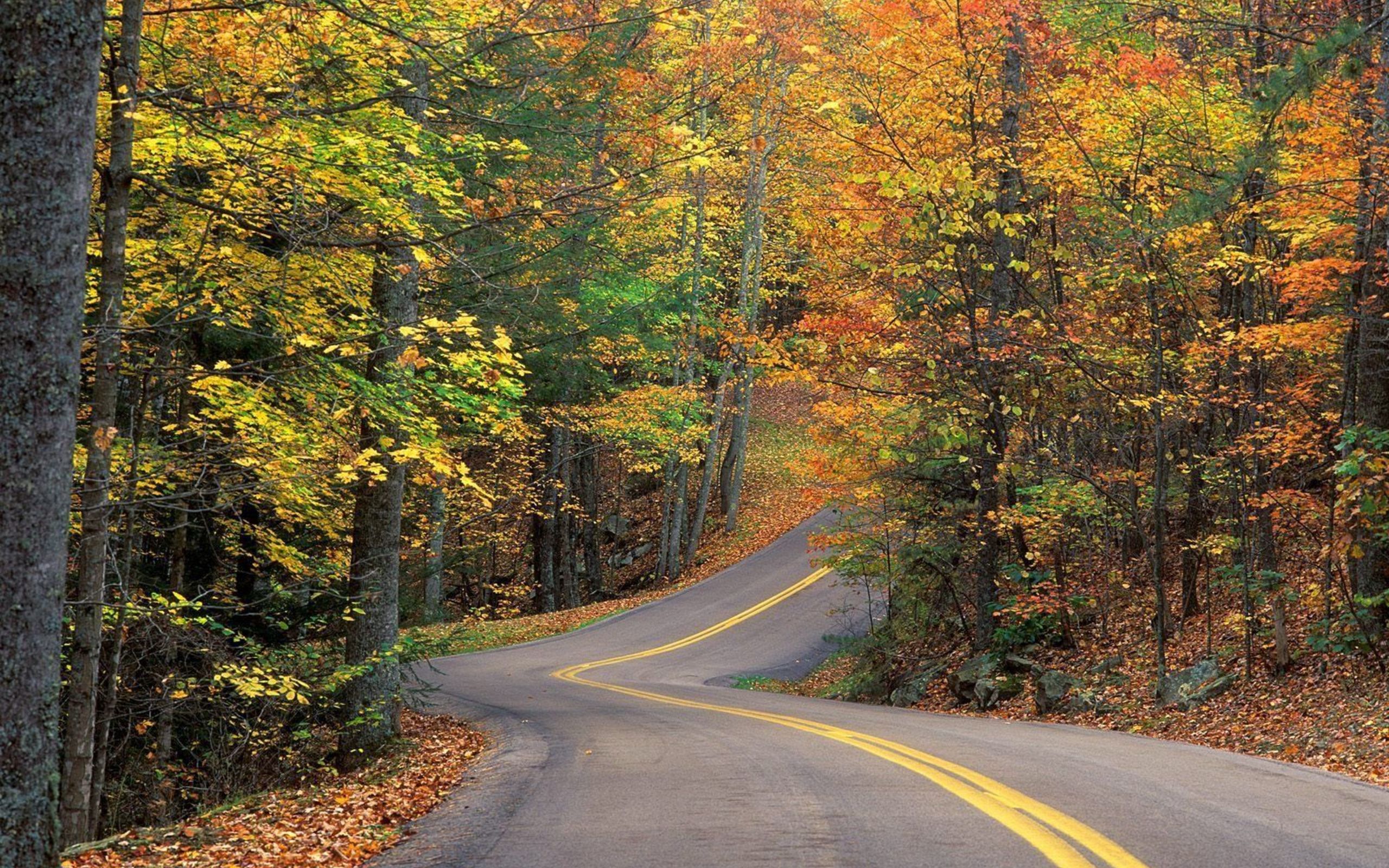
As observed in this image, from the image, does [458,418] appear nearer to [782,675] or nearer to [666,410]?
[782,675]

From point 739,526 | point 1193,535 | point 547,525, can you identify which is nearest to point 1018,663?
point 1193,535

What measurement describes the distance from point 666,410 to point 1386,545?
23.3 metres

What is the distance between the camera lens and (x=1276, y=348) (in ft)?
45.1

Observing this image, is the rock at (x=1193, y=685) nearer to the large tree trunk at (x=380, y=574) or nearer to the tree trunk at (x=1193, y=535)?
the tree trunk at (x=1193, y=535)

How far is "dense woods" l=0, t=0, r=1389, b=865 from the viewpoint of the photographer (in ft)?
25.3

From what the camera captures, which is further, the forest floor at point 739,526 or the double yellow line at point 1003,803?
the forest floor at point 739,526

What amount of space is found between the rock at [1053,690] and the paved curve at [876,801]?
6.41ft

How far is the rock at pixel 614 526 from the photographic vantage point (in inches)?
1660

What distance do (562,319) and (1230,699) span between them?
16555 mm

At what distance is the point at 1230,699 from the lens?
45.0 feet

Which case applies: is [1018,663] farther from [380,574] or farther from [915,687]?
[380,574]

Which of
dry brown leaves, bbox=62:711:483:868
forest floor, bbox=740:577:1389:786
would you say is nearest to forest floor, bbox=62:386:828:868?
dry brown leaves, bbox=62:711:483:868

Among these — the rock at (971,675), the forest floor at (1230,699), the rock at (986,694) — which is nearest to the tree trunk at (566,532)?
the forest floor at (1230,699)

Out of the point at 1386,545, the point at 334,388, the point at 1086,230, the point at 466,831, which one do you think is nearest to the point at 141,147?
the point at 334,388
